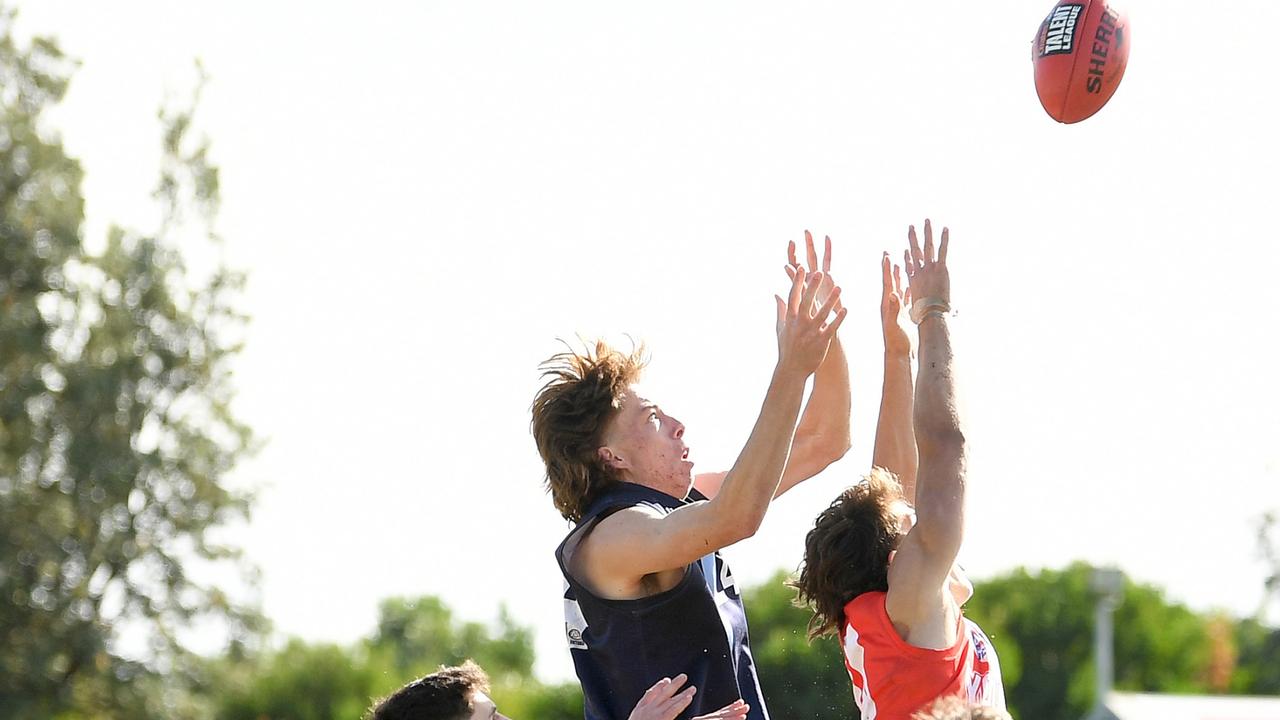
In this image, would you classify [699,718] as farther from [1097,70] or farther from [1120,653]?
[1120,653]

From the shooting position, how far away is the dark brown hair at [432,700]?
5363mm

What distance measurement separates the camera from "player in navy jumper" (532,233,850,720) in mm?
4621

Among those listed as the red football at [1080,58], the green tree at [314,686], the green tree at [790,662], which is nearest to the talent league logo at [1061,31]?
the red football at [1080,58]

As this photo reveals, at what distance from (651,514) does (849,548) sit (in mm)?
617

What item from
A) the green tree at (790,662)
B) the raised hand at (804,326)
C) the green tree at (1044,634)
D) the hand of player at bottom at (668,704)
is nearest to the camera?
the raised hand at (804,326)

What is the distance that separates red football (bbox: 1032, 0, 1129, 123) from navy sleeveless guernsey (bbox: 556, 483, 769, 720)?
2974 millimetres

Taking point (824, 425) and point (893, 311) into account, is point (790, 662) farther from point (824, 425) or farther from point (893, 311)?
point (893, 311)

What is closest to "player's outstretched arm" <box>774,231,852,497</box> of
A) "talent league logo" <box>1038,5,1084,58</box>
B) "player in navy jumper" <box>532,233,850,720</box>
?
"player in navy jumper" <box>532,233,850,720</box>

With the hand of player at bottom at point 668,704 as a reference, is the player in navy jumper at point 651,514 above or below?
above

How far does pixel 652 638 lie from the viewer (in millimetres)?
4992

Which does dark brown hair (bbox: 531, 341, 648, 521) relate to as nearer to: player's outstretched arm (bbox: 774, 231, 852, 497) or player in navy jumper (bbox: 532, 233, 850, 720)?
player in navy jumper (bbox: 532, 233, 850, 720)

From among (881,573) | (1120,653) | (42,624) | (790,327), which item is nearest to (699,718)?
(881,573)

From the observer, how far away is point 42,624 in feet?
104

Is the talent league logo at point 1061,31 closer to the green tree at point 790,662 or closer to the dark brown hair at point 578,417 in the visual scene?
the dark brown hair at point 578,417
